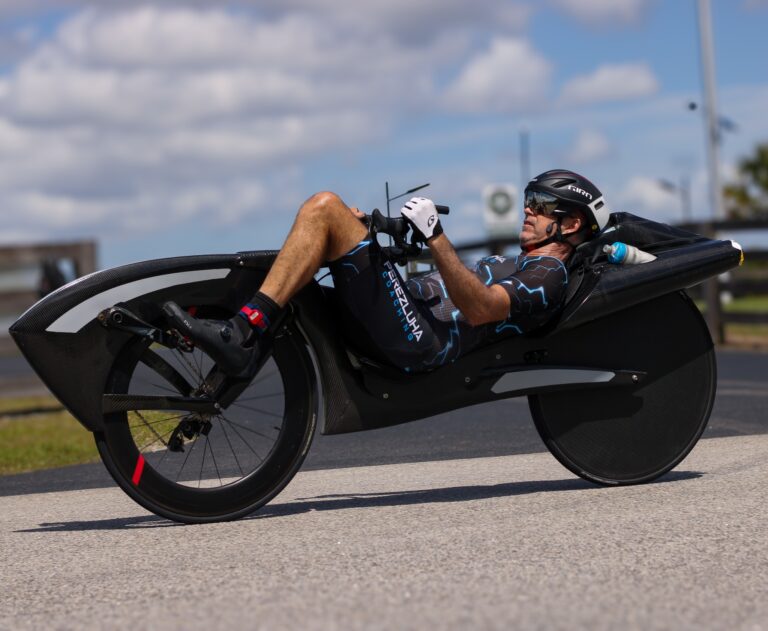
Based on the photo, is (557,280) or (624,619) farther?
(557,280)

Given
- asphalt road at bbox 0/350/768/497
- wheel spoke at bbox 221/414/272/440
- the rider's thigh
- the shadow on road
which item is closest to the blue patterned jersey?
the rider's thigh

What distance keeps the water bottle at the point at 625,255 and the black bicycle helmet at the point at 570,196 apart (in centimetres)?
10

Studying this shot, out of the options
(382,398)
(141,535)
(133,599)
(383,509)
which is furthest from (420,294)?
(133,599)

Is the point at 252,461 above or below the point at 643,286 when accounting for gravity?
below

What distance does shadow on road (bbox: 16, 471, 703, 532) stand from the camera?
5.08 metres

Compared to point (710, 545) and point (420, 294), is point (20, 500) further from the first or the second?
point (710, 545)

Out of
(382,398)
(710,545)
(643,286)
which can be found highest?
(643,286)

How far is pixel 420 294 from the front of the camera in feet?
16.9

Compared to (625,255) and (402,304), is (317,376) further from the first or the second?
(625,255)

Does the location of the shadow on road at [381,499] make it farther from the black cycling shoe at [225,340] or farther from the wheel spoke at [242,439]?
the black cycling shoe at [225,340]

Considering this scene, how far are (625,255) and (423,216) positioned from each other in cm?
109

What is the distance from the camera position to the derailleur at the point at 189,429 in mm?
4918

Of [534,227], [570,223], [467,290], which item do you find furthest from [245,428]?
[570,223]

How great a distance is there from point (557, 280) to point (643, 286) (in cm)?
41
